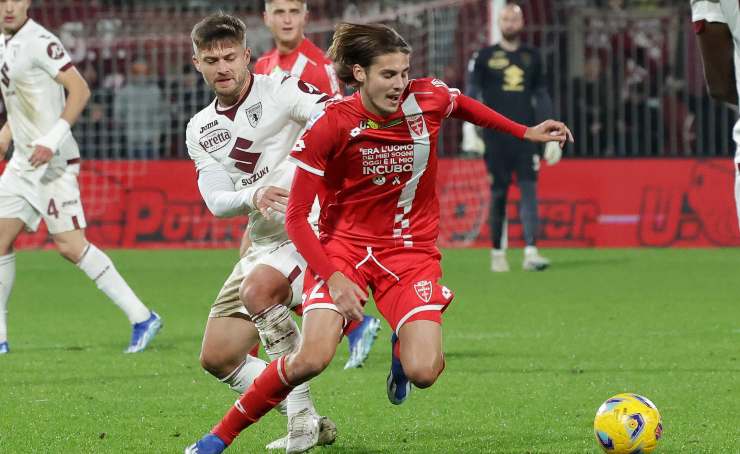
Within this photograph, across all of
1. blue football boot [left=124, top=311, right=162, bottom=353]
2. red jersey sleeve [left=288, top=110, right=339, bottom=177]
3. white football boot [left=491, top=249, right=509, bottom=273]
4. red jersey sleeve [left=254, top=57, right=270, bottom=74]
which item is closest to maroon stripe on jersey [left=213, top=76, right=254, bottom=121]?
red jersey sleeve [left=288, top=110, right=339, bottom=177]

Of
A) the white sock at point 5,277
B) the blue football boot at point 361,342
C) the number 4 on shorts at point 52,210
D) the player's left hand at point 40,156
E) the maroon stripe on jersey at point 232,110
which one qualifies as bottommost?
the blue football boot at point 361,342

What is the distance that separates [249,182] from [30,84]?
340cm

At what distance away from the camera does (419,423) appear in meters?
6.14

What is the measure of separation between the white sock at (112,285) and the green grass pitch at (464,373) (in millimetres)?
241

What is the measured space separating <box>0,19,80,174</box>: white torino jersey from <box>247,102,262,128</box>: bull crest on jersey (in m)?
3.18

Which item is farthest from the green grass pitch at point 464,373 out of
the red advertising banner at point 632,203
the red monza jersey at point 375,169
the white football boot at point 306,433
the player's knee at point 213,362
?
the red advertising banner at point 632,203

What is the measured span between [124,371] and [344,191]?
277cm

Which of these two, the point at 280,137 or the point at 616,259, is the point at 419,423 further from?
the point at 616,259

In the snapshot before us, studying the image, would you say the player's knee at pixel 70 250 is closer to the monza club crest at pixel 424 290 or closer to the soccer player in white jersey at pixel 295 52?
the soccer player in white jersey at pixel 295 52

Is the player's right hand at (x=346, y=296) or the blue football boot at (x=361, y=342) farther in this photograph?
the blue football boot at (x=361, y=342)

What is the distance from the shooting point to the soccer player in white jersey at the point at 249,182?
18.1 feet

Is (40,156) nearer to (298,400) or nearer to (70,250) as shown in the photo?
(70,250)

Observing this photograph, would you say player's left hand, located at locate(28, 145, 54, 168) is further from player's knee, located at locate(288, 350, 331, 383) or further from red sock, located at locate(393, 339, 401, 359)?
player's knee, located at locate(288, 350, 331, 383)

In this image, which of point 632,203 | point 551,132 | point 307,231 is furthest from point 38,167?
point 632,203
